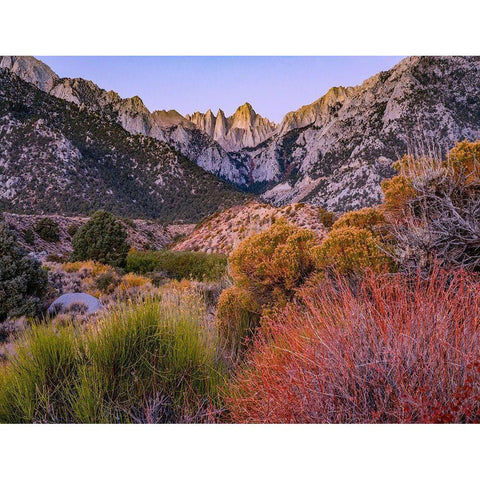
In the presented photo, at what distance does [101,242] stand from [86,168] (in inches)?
252

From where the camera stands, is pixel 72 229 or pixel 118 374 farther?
pixel 72 229

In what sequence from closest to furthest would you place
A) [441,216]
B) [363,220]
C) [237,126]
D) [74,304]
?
[441,216] → [363,220] → [74,304] → [237,126]

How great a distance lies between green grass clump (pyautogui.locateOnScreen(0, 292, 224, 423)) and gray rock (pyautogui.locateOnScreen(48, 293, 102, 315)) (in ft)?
10.2

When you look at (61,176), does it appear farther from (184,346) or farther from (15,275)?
(184,346)

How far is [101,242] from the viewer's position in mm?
10383

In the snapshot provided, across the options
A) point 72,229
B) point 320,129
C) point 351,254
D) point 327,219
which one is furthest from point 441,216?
point 320,129

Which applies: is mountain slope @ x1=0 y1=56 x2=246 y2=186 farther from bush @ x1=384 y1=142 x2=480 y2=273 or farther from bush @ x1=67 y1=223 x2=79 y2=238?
bush @ x1=384 y1=142 x2=480 y2=273

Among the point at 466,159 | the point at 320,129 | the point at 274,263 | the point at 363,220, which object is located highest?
the point at 320,129

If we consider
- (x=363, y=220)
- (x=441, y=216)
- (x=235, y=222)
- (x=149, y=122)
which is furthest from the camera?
(x=235, y=222)

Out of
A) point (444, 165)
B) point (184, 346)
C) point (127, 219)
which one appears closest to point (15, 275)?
point (184, 346)

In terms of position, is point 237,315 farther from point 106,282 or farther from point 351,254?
point 106,282

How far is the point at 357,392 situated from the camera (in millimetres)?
1610

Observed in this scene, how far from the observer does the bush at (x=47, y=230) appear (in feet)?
39.0
